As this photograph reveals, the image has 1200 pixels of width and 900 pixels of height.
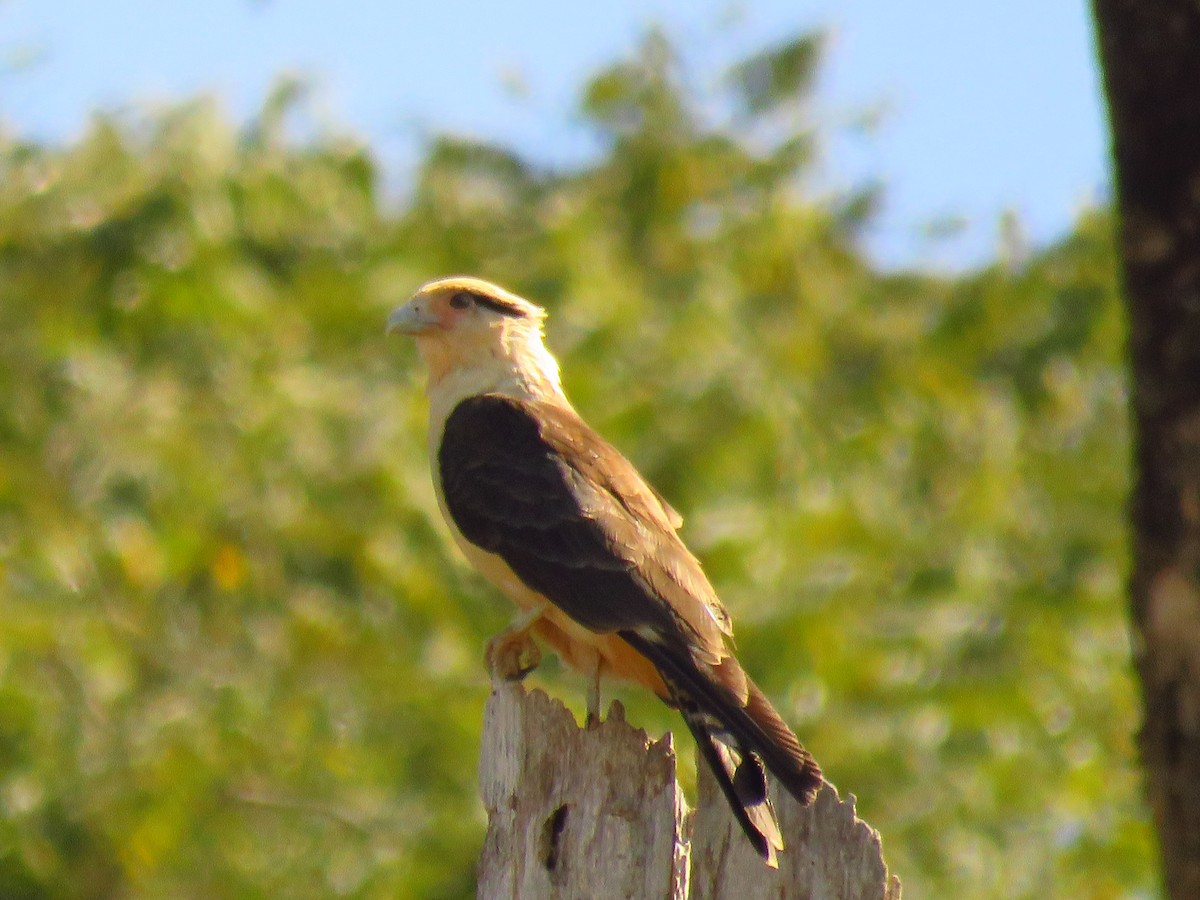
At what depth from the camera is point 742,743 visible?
3.70 m

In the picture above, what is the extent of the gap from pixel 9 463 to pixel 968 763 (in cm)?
420

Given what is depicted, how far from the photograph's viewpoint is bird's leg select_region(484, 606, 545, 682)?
4531mm

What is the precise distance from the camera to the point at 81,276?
830 cm

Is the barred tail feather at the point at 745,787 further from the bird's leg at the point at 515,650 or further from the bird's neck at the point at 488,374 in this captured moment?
the bird's neck at the point at 488,374

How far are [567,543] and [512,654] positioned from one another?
320mm

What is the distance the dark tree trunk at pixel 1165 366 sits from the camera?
396 centimetres

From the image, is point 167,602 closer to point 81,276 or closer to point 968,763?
point 81,276

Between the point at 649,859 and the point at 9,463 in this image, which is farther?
the point at 9,463

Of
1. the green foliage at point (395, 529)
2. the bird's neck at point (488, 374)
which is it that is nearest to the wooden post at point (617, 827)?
the bird's neck at point (488, 374)

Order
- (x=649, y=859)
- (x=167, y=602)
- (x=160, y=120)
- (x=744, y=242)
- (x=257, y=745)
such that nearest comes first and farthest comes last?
(x=649, y=859) → (x=257, y=745) → (x=167, y=602) → (x=160, y=120) → (x=744, y=242)

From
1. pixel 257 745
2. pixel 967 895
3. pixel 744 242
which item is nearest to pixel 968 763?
pixel 967 895

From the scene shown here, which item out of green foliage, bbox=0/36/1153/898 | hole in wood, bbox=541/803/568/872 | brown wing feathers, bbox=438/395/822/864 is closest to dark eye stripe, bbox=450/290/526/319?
brown wing feathers, bbox=438/395/822/864

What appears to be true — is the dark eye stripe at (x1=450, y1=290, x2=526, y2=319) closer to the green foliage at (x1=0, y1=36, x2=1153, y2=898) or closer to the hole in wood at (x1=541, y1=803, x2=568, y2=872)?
the green foliage at (x1=0, y1=36, x2=1153, y2=898)

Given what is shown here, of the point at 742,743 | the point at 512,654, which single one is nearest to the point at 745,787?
the point at 742,743
